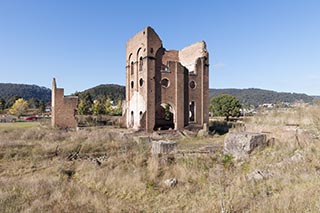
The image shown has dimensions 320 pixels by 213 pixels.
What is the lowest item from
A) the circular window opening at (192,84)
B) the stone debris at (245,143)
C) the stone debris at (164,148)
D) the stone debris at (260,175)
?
the stone debris at (164,148)

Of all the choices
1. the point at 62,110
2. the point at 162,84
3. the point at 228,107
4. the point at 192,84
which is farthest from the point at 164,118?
the point at 228,107

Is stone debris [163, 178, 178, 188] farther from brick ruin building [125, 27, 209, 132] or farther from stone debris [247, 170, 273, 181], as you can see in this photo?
brick ruin building [125, 27, 209, 132]

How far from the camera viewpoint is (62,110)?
23375mm

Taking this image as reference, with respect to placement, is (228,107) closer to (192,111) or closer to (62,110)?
(192,111)

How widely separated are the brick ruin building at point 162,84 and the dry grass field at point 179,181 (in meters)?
10.2

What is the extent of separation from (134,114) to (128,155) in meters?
12.8

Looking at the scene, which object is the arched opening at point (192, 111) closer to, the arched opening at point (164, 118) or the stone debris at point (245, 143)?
the arched opening at point (164, 118)

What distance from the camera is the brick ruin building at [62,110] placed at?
76.1 ft

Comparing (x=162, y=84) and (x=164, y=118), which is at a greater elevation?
(x=162, y=84)

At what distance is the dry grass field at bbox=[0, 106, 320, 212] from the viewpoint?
4508 millimetres

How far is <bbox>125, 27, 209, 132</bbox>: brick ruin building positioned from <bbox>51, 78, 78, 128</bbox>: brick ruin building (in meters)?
5.76

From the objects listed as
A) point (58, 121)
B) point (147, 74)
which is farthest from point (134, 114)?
point (58, 121)

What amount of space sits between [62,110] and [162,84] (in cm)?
1084

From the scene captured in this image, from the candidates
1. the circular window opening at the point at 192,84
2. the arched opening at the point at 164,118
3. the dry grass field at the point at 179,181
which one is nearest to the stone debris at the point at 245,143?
the dry grass field at the point at 179,181
